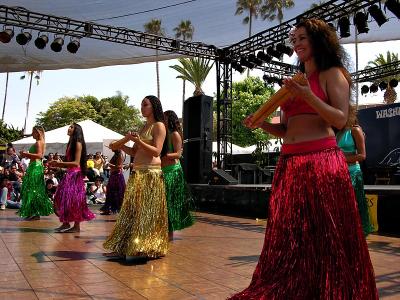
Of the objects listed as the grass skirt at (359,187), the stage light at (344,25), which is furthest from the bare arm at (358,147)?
the stage light at (344,25)

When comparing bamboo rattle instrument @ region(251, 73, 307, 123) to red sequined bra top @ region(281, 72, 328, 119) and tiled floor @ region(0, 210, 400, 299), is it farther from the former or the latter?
tiled floor @ region(0, 210, 400, 299)

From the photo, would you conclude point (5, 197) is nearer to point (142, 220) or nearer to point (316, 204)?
point (142, 220)

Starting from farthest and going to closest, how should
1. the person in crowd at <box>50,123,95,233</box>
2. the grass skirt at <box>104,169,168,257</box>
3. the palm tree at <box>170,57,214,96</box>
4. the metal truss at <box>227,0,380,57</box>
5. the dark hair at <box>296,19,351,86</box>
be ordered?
the palm tree at <box>170,57,214,96</box> → the metal truss at <box>227,0,380,57</box> → the person in crowd at <box>50,123,95,233</box> → the grass skirt at <box>104,169,168,257</box> → the dark hair at <box>296,19,351,86</box>

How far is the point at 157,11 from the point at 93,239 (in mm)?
7316

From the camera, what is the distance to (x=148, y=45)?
466 inches

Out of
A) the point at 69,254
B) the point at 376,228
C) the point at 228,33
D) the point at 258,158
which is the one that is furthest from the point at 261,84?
the point at 69,254

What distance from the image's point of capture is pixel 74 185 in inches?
250

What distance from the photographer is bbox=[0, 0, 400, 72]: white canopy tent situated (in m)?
10.8

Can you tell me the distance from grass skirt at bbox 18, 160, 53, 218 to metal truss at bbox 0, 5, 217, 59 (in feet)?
12.5

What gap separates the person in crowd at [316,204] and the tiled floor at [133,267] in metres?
1.02

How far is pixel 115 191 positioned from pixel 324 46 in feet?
24.9

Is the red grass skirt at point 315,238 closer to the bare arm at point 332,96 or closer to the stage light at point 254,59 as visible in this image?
the bare arm at point 332,96

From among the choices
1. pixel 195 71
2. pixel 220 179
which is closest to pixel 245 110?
pixel 195 71

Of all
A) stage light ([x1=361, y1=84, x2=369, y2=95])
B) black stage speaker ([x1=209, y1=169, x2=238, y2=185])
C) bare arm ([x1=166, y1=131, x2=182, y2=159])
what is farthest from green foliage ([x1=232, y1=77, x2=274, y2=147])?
bare arm ([x1=166, y1=131, x2=182, y2=159])
